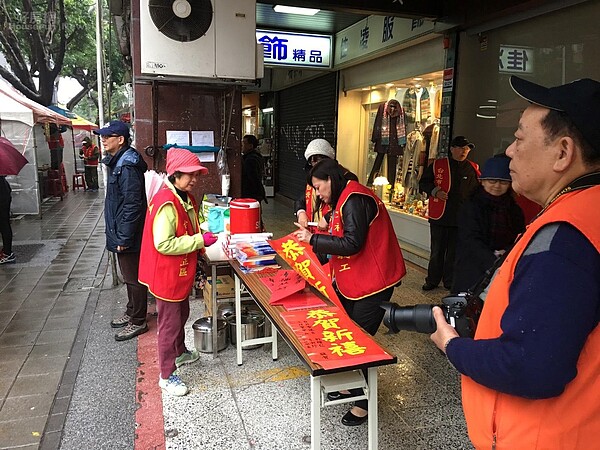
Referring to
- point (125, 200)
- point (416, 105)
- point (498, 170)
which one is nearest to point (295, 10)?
point (416, 105)

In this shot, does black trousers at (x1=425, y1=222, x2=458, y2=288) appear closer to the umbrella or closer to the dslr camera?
the dslr camera

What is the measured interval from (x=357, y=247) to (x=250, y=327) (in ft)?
5.50

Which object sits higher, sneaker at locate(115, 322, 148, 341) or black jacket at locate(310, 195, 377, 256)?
black jacket at locate(310, 195, 377, 256)

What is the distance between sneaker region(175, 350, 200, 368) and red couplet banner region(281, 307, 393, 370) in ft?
5.40

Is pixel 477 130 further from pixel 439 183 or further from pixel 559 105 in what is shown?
pixel 559 105

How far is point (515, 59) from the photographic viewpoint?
5.48 metres

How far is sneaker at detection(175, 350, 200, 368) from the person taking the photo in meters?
3.90

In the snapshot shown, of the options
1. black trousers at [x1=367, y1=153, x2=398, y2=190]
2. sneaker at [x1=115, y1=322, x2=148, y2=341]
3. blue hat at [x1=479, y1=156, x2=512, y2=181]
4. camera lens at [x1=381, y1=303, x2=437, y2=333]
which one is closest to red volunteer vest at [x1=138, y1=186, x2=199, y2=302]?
sneaker at [x1=115, y1=322, x2=148, y2=341]

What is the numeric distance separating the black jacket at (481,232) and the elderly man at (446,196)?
218cm

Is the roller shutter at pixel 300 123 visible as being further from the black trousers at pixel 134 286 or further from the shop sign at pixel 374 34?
the black trousers at pixel 134 286

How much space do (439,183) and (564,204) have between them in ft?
16.0

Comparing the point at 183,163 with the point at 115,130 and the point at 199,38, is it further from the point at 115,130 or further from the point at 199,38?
the point at 199,38

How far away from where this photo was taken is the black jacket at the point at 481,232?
3.45 meters

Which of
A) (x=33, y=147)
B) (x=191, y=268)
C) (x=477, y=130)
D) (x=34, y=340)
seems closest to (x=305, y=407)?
(x=191, y=268)
